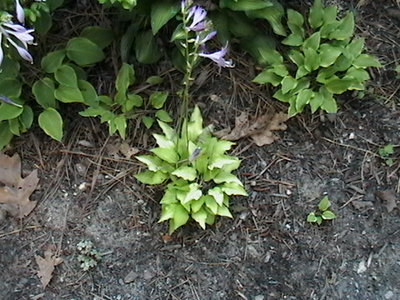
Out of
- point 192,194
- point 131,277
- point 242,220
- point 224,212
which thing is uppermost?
point 192,194

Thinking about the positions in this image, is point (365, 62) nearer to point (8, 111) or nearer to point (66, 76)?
point (66, 76)

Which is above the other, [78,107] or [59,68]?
[59,68]

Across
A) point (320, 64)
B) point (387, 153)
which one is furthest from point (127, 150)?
point (387, 153)

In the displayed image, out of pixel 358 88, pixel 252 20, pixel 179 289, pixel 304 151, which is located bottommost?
pixel 179 289

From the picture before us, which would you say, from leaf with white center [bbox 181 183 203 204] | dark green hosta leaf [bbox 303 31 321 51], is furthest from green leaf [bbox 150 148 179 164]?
dark green hosta leaf [bbox 303 31 321 51]

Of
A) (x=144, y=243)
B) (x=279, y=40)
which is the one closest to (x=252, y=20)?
(x=279, y=40)

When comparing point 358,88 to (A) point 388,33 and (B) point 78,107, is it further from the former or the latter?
(B) point 78,107
